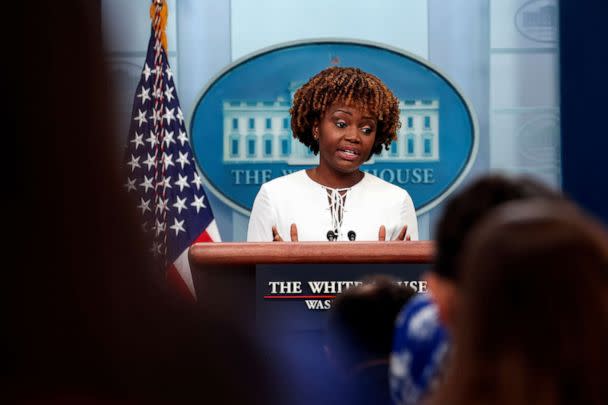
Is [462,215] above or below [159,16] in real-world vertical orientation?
below

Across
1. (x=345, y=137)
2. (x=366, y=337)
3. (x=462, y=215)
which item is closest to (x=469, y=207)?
(x=462, y=215)

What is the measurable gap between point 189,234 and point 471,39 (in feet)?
5.93

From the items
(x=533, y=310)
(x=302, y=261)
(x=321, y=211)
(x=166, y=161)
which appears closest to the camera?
(x=533, y=310)

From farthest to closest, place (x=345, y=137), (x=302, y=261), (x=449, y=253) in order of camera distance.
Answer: (x=345, y=137) < (x=302, y=261) < (x=449, y=253)

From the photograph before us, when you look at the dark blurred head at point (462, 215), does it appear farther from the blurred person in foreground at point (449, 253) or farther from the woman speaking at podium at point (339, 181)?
the woman speaking at podium at point (339, 181)

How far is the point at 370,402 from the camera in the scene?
3.96ft

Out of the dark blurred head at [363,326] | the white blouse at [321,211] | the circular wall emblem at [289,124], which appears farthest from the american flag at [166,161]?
the dark blurred head at [363,326]

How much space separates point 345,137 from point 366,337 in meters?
2.01

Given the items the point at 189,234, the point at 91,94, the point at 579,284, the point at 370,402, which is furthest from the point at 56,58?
the point at 189,234

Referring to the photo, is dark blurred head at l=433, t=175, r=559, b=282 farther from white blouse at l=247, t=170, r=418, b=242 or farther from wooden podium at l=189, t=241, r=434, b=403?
white blouse at l=247, t=170, r=418, b=242

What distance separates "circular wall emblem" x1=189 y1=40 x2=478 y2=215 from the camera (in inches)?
170

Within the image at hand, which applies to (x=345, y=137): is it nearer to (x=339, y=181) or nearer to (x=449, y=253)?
(x=339, y=181)

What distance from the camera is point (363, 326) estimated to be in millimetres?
1281

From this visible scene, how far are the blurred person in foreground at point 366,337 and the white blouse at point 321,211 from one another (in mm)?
1676
